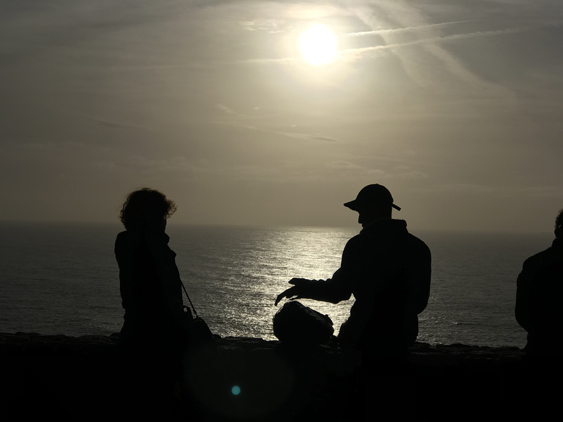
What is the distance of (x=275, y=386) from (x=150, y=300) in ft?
5.15

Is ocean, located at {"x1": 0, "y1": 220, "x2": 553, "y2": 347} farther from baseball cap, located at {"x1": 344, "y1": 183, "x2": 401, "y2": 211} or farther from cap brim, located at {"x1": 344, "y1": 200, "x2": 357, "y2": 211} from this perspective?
baseball cap, located at {"x1": 344, "y1": 183, "x2": 401, "y2": 211}

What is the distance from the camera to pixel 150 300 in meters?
5.21

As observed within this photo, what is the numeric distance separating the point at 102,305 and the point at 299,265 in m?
69.5

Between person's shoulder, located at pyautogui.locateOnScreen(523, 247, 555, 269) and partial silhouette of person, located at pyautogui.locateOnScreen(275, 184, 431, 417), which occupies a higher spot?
person's shoulder, located at pyautogui.locateOnScreen(523, 247, 555, 269)

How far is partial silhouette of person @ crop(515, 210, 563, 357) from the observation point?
5.27m

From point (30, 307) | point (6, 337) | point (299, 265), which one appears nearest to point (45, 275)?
point (30, 307)

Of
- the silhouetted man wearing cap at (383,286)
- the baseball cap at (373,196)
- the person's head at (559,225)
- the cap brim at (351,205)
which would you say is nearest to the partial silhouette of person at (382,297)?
the silhouetted man wearing cap at (383,286)

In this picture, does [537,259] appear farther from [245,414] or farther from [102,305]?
[102,305]

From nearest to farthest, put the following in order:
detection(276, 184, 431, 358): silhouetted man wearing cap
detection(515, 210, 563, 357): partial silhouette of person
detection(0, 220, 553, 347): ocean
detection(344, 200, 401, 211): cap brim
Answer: detection(276, 184, 431, 358): silhouetted man wearing cap, detection(515, 210, 563, 357): partial silhouette of person, detection(344, 200, 401, 211): cap brim, detection(0, 220, 553, 347): ocean

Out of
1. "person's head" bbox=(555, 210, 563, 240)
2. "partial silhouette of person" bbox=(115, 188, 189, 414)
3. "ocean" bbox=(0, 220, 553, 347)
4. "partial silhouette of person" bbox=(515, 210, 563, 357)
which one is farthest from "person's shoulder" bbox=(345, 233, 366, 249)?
"ocean" bbox=(0, 220, 553, 347)

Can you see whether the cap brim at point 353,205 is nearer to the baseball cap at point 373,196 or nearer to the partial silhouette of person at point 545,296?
the baseball cap at point 373,196

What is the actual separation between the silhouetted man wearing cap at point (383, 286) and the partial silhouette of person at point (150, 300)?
1333 mm

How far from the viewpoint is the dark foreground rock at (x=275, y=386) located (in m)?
5.41

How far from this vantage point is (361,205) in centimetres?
553
